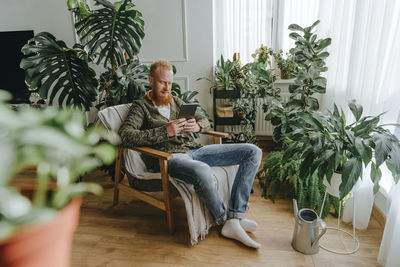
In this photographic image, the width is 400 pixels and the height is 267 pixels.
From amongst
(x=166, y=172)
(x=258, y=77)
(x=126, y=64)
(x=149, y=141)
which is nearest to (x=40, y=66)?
(x=126, y=64)

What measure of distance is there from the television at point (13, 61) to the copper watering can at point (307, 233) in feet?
11.5

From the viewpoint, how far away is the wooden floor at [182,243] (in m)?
1.67

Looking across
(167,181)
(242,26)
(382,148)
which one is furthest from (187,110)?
(242,26)

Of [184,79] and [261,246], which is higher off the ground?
[184,79]

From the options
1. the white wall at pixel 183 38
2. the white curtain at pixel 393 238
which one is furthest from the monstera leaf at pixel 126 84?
the white curtain at pixel 393 238

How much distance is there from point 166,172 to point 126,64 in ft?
3.74

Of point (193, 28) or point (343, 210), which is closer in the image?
point (343, 210)

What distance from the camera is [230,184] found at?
1.94 meters

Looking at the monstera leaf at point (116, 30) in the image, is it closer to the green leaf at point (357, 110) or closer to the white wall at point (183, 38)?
the white wall at point (183, 38)

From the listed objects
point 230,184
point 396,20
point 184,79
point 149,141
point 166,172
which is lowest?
point 230,184

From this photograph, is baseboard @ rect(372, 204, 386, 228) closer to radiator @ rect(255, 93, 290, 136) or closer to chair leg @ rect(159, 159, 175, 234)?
chair leg @ rect(159, 159, 175, 234)

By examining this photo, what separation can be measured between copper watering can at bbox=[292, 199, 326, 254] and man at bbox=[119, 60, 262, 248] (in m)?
0.25

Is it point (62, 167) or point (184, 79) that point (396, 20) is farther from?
point (184, 79)

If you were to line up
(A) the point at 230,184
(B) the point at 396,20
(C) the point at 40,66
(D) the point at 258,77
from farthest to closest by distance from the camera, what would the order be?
(D) the point at 258,77 → (C) the point at 40,66 → (A) the point at 230,184 → (B) the point at 396,20
